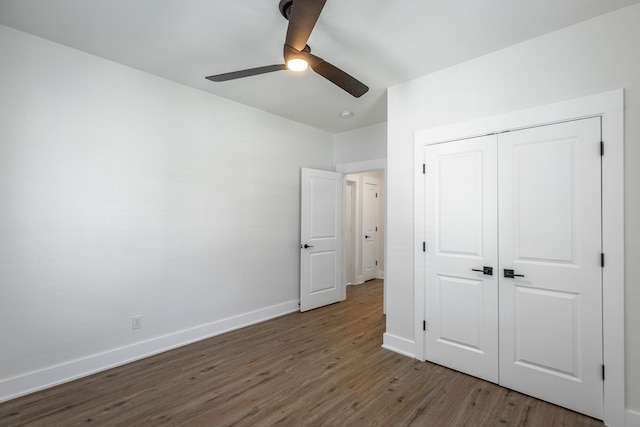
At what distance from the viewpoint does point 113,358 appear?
8.75ft

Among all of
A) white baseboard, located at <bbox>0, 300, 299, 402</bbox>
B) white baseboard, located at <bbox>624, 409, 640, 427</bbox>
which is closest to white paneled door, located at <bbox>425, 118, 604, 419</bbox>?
white baseboard, located at <bbox>624, 409, 640, 427</bbox>

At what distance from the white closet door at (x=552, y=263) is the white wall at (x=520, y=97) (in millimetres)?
172

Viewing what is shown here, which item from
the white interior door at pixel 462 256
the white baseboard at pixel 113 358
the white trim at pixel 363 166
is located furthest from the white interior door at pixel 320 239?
Result: the white interior door at pixel 462 256

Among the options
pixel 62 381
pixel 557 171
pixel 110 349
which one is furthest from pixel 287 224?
pixel 557 171

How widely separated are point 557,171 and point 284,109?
296 centimetres

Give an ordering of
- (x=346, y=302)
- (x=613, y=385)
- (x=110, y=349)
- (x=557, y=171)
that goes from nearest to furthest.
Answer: (x=613, y=385)
(x=557, y=171)
(x=110, y=349)
(x=346, y=302)

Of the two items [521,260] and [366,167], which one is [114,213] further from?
[521,260]

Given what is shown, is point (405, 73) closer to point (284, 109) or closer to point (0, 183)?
point (284, 109)

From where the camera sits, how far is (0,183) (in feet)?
7.16

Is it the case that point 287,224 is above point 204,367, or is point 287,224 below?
above

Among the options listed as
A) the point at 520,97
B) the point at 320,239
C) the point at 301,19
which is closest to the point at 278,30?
the point at 301,19

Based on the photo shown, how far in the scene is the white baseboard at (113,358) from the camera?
2.23 metres

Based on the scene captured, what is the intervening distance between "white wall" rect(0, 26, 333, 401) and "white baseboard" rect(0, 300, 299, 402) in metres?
0.01

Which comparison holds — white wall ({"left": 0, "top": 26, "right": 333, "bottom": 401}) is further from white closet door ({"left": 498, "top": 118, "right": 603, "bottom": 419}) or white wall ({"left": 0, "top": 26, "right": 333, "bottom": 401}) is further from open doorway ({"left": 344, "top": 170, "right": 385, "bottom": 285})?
white closet door ({"left": 498, "top": 118, "right": 603, "bottom": 419})
